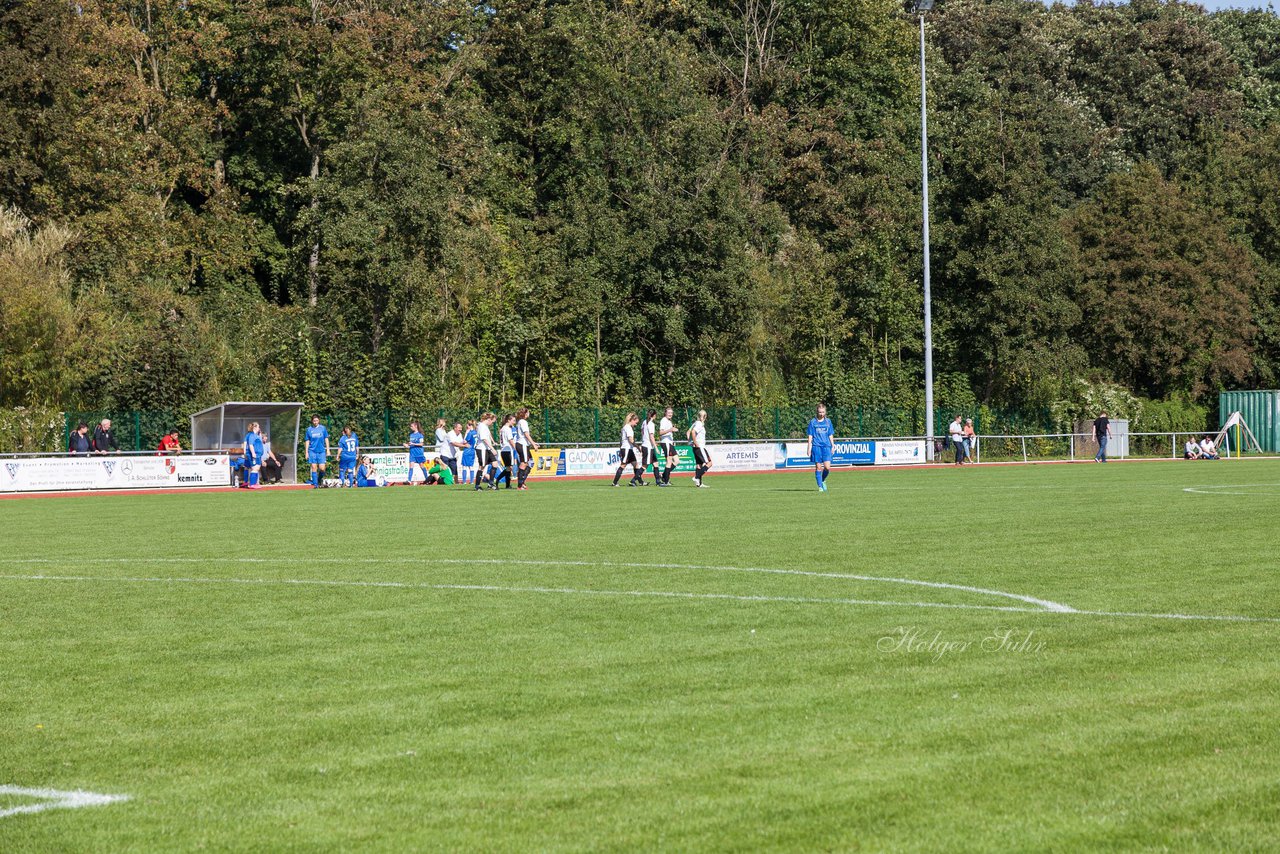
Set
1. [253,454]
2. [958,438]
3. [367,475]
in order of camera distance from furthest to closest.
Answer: [958,438] → [367,475] → [253,454]

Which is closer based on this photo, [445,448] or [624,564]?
[624,564]

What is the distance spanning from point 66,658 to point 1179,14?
87216 mm

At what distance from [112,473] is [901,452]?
1180 inches

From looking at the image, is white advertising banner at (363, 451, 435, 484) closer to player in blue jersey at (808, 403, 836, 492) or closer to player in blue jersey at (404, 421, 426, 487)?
player in blue jersey at (404, 421, 426, 487)

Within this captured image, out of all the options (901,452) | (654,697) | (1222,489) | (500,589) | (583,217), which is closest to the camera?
(654,697)

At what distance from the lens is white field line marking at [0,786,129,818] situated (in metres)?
5.96

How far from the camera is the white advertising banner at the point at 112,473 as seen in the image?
4131 centimetres

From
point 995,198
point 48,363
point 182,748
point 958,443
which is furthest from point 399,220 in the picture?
point 182,748

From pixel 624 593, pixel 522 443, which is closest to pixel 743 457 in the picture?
pixel 522 443

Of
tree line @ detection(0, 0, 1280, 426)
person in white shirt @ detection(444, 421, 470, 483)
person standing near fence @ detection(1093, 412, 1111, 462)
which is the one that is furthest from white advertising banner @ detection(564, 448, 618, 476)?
person standing near fence @ detection(1093, 412, 1111, 462)

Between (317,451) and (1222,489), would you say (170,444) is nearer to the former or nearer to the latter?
(317,451)

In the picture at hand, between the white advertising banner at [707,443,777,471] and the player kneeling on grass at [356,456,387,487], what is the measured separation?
507 inches

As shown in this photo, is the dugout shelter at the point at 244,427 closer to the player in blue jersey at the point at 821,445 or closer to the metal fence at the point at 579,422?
the metal fence at the point at 579,422
